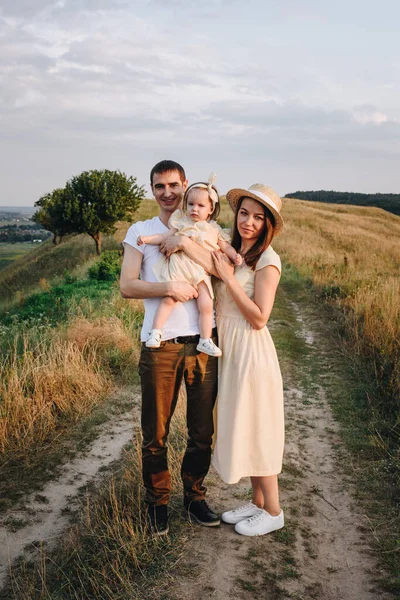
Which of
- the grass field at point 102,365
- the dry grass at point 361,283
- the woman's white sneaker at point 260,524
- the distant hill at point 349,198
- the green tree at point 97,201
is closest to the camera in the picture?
the woman's white sneaker at point 260,524

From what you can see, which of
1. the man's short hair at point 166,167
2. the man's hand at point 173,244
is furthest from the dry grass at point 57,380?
the man's short hair at point 166,167

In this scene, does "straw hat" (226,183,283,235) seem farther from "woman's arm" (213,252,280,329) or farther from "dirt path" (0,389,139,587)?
"dirt path" (0,389,139,587)

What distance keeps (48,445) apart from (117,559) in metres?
2.12

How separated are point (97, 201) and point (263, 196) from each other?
2500 centimetres

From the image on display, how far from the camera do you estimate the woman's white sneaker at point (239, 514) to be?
3412 mm

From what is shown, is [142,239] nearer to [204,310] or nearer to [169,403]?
[204,310]

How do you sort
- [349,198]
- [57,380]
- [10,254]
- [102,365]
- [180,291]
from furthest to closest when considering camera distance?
[349,198], [10,254], [102,365], [57,380], [180,291]

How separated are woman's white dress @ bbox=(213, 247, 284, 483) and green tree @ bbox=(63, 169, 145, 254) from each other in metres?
24.0

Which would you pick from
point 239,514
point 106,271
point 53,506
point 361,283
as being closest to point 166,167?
point 239,514

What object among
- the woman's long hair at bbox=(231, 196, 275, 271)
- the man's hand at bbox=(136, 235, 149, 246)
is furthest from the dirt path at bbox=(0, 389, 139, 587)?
the woman's long hair at bbox=(231, 196, 275, 271)

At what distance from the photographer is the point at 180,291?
2.92 metres

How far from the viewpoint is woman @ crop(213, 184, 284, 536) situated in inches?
119

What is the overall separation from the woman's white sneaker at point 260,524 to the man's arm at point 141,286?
1.62 m

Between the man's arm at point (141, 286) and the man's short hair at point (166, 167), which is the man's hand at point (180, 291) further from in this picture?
the man's short hair at point (166, 167)
